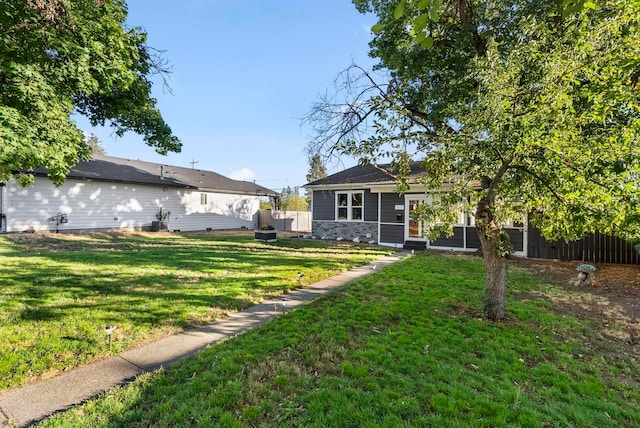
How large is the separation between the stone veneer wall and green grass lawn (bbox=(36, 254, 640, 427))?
33.6 ft

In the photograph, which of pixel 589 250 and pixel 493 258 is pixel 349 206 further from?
pixel 493 258

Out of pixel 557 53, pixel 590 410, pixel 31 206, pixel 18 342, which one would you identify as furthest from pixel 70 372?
pixel 31 206

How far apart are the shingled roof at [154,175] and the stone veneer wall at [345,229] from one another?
9488 mm

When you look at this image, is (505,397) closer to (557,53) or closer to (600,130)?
(600,130)

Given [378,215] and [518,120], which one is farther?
[378,215]

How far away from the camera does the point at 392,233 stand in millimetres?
14812

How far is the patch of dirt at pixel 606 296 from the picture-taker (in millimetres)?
4957

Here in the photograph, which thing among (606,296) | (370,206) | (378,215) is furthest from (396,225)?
(606,296)

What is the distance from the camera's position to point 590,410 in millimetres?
2822

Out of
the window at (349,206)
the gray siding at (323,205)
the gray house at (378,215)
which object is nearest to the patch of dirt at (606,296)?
the gray house at (378,215)

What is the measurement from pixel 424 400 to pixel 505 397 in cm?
79

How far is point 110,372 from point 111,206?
17.0 metres

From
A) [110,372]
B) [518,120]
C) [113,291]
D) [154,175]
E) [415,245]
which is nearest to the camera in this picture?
[110,372]

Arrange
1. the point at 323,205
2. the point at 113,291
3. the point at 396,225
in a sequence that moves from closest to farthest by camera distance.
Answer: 1. the point at 113,291
2. the point at 396,225
3. the point at 323,205
